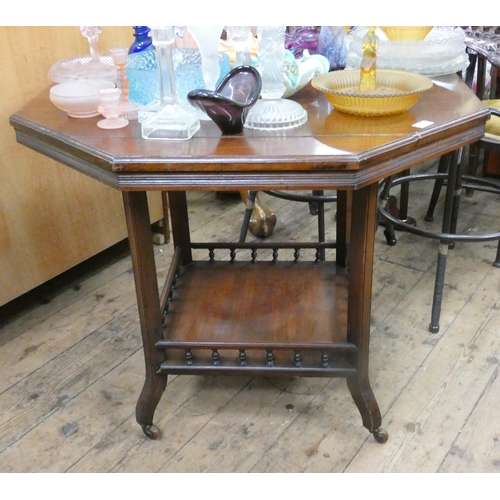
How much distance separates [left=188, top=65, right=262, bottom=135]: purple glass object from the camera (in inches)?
38.9

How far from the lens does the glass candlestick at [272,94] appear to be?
1.07m

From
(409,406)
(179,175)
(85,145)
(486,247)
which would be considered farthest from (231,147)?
(486,247)

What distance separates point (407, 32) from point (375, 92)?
1.35ft

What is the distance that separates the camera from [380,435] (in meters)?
1.28

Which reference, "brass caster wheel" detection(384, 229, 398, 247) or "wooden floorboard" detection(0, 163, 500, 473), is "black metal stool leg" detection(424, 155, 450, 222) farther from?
"wooden floorboard" detection(0, 163, 500, 473)

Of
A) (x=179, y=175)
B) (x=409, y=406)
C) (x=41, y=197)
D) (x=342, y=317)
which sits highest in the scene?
(x=179, y=175)

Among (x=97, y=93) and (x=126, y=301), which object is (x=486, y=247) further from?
(x=97, y=93)

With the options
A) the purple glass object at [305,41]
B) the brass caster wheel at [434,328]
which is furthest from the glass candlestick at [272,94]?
the brass caster wheel at [434,328]

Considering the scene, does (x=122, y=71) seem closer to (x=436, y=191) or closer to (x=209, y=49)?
(x=209, y=49)

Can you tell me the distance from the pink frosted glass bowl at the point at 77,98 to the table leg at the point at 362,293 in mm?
546

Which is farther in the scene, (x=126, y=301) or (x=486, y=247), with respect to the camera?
(x=486, y=247)

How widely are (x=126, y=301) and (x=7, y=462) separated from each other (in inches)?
26.1

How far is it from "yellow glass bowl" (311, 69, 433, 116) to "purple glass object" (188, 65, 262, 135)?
0.48 ft

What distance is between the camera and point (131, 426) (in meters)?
A: 1.38
